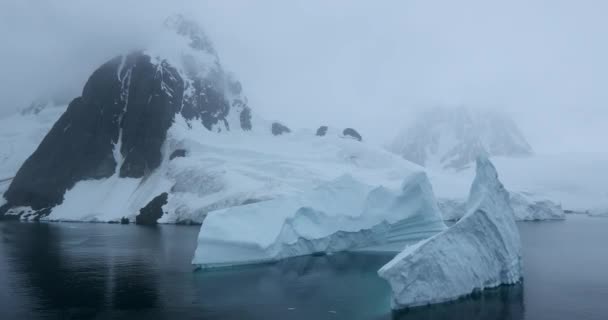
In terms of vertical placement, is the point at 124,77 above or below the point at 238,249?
above

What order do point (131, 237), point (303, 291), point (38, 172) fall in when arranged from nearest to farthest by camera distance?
point (303, 291)
point (131, 237)
point (38, 172)

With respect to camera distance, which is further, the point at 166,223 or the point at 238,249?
the point at 166,223

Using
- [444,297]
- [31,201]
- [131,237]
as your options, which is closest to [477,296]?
[444,297]

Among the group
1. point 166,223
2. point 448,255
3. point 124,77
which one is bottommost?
point 166,223

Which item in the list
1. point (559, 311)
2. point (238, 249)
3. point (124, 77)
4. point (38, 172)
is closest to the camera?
point (559, 311)

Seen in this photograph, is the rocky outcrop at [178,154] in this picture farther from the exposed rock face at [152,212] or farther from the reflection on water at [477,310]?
the reflection on water at [477,310]

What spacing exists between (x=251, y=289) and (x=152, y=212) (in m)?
46.3

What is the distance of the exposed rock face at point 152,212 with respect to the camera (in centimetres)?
6556

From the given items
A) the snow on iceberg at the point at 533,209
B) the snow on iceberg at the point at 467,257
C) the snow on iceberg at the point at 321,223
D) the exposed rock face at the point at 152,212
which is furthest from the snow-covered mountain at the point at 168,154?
the snow on iceberg at the point at 467,257

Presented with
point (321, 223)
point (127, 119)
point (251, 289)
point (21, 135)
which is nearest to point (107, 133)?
point (127, 119)

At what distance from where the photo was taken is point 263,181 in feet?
222

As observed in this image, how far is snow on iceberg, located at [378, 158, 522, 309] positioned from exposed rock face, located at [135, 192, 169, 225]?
49718mm

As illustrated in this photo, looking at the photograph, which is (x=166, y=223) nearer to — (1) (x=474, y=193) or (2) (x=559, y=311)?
(1) (x=474, y=193)

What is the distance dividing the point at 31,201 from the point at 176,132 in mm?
24011
